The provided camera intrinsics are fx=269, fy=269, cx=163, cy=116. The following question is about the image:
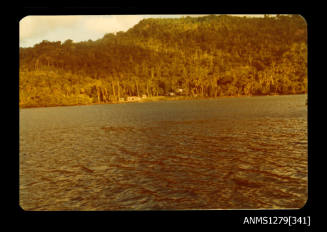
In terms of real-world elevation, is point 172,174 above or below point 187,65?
→ below

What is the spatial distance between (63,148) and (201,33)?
167 metres

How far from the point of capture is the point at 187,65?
542ft

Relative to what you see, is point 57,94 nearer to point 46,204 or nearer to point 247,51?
point 247,51

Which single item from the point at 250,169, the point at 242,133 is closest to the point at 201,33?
the point at 242,133

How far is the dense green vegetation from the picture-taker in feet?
425

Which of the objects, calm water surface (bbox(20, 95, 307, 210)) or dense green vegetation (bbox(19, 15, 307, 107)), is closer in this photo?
calm water surface (bbox(20, 95, 307, 210))

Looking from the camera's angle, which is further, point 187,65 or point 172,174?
point 187,65

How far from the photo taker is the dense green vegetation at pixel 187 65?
129625mm

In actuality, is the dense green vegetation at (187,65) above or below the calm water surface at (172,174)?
above

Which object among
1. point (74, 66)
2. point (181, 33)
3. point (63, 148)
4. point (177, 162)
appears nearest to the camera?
point (177, 162)

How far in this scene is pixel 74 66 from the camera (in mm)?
123688

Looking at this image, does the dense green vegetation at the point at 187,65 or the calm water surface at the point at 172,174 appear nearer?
the calm water surface at the point at 172,174

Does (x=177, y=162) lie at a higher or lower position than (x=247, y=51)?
lower
